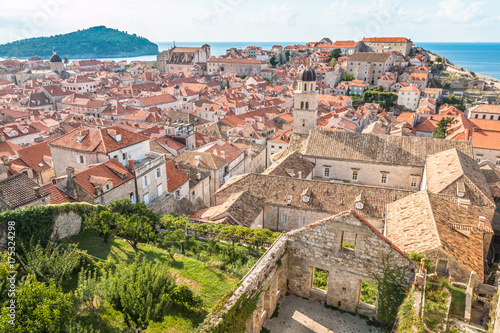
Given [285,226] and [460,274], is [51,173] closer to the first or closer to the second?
[285,226]

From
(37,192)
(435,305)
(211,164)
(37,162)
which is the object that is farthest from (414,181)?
(37,162)

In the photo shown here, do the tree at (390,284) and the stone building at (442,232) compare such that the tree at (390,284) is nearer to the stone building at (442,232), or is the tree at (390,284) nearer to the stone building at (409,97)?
the stone building at (442,232)

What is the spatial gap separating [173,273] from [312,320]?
6883 millimetres

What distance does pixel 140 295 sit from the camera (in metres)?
11.4

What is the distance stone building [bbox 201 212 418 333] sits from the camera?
14.1 meters

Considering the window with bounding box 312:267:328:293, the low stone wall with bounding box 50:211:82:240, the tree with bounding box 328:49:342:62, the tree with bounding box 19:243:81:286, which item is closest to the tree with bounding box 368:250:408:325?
the window with bounding box 312:267:328:293

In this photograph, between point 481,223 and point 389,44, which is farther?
point 389,44

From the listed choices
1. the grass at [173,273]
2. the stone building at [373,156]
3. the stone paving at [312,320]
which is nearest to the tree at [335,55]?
the stone building at [373,156]

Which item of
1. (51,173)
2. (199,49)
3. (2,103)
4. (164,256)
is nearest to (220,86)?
(199,49)

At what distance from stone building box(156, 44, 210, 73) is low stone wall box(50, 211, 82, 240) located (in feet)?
530

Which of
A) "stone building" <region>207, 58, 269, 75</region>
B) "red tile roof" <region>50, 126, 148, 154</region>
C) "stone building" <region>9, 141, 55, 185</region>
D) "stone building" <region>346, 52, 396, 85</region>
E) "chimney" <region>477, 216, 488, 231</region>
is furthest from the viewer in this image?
"stone building" <region>207, 58, 269, 75</region>

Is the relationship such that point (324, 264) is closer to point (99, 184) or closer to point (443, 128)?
point (99, 184)

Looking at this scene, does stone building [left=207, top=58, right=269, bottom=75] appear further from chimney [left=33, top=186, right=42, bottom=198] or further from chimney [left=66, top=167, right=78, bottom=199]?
chimney [left=33, top=186, right=42, bottom=198]

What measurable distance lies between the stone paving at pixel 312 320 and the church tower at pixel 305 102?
31.6 meters
